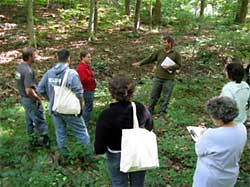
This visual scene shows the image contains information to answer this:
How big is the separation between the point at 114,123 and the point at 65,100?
7.12ft

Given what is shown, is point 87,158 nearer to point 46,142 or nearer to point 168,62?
point 46,142

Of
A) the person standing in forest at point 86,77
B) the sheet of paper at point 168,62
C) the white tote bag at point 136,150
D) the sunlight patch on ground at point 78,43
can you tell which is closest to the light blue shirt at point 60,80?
the person standing in forest at point 86,77

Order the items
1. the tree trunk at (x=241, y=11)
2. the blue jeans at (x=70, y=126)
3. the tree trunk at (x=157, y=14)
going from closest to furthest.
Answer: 1. the blue jeans at (x=70, y=126)
2. the tree trunk at (x=241, y=11)
3. the tree trunk at (x=157, y=14)

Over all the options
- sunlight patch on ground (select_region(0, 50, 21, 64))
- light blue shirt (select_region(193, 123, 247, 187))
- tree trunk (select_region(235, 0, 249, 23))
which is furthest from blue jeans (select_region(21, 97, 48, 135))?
tree trunk (select_region(235, 0, 249, 23))

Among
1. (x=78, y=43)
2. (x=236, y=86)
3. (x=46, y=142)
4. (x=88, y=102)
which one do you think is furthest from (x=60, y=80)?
(x=78, y=43)

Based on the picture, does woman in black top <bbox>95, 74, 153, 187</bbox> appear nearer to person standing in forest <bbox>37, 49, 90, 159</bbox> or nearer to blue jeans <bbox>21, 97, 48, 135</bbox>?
person standing in forest <bbox>37, 49, 90, 159</bbox>

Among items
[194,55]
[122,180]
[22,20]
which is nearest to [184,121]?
[122,180]

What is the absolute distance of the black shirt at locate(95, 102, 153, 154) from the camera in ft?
11.6

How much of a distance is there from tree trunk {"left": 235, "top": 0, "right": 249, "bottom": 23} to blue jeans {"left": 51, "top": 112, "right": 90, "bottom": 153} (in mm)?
14922

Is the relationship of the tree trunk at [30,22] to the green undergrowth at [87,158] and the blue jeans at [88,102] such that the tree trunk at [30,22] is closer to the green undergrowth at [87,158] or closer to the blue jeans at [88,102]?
the green undergrowth at [87,158]

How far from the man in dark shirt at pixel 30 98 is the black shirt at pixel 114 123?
272 cm

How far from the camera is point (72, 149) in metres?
5.92

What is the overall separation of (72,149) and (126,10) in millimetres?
15528

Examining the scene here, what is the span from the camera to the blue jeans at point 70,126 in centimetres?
573
